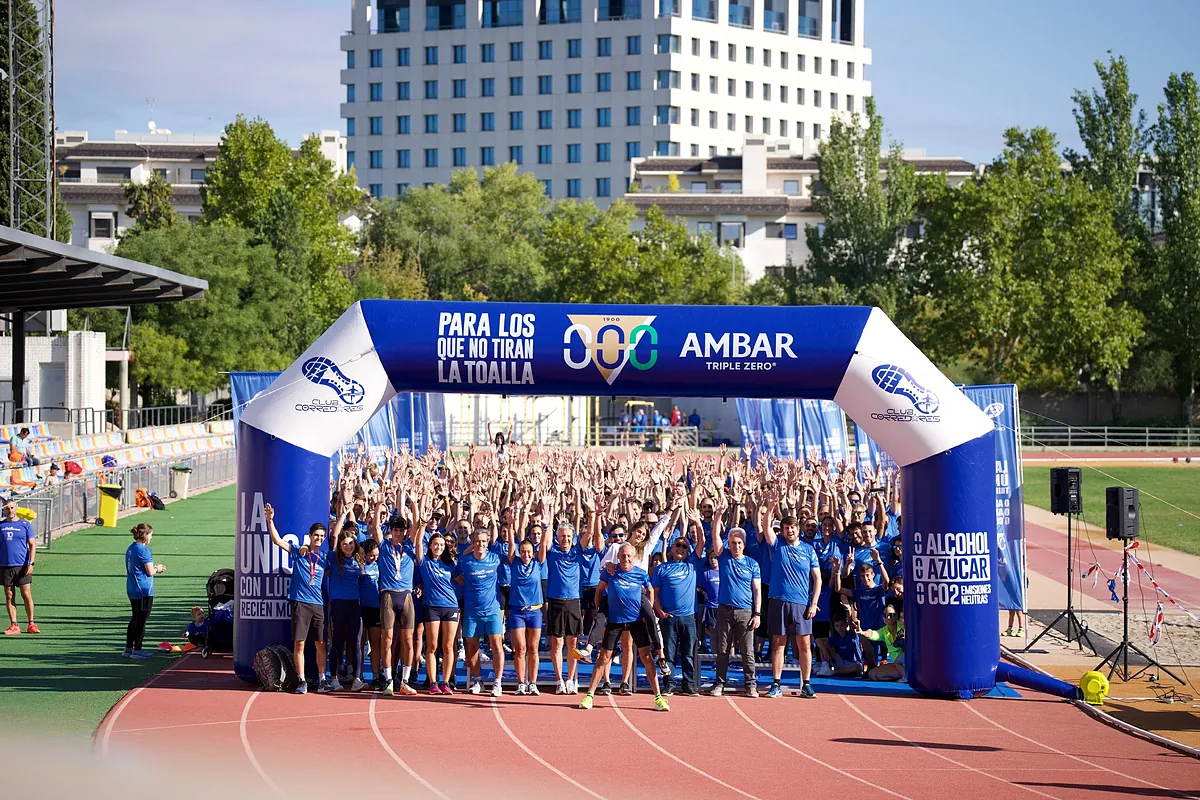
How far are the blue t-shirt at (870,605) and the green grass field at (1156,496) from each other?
440 inches

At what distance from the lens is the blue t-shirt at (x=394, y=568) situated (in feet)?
39.0

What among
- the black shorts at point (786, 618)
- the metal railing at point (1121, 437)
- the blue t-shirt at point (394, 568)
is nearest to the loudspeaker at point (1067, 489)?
the black shorts at point (786, 618)

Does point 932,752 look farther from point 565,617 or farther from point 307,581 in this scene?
point 307,581

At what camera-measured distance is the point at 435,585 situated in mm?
12000

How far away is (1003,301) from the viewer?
4872 cm

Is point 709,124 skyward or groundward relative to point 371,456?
skyward

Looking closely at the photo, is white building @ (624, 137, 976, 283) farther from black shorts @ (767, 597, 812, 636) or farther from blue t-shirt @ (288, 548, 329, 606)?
blue t-shirt @ (288, 548, 329, 606)

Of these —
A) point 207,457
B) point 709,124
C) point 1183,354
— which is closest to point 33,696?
point 207,457

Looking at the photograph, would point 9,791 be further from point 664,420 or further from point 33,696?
point 664,420

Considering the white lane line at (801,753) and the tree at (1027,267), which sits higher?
the tree at (1027,267)

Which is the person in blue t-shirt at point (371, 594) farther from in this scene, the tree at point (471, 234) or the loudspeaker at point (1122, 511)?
the tree at point (471, 234)

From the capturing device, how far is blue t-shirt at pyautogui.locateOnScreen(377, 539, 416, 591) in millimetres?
11883

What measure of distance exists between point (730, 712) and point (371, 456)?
36.6ft

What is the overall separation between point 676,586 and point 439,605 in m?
2.26
